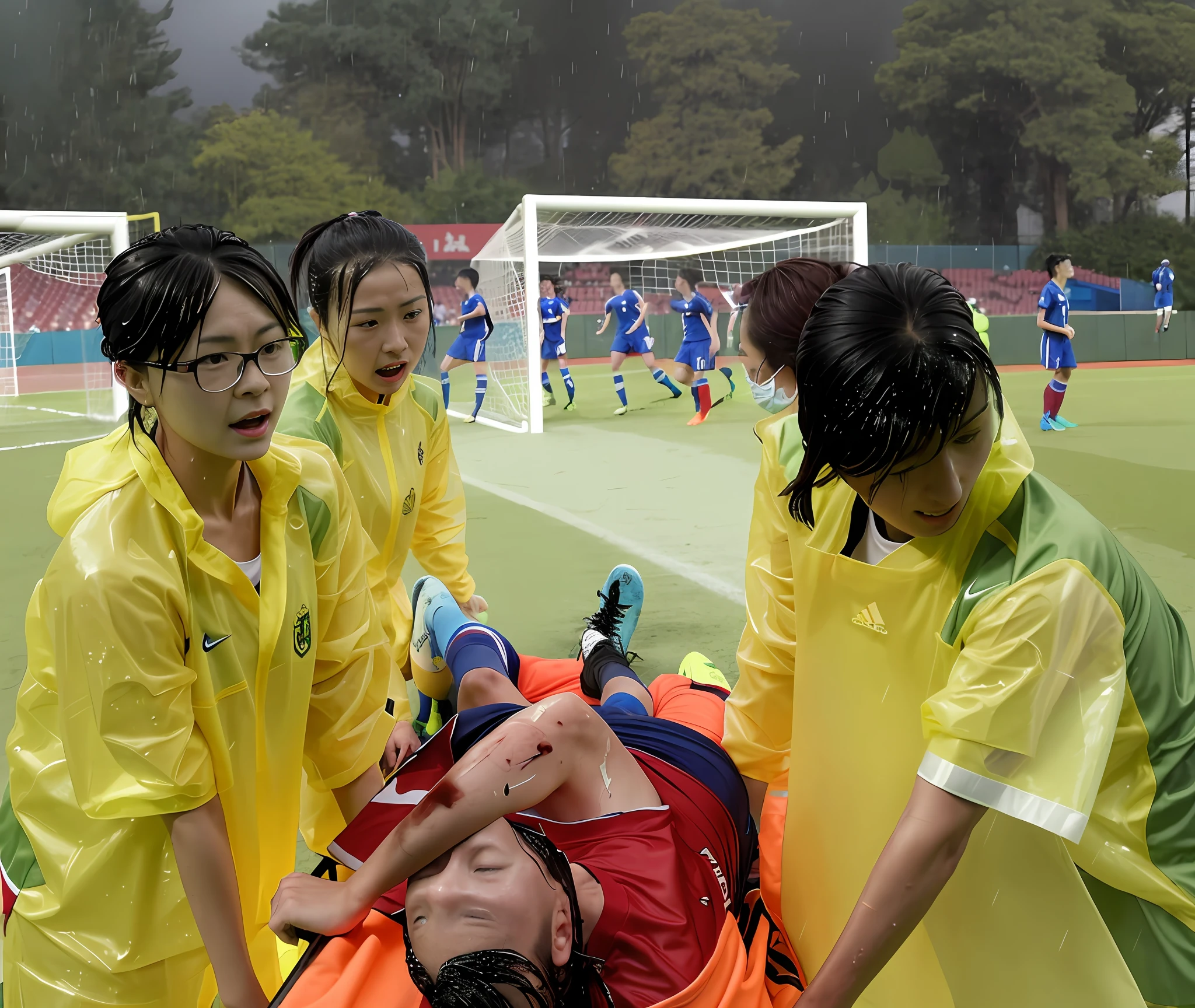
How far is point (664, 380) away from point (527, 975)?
11771 millimetres

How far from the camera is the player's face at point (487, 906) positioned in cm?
142

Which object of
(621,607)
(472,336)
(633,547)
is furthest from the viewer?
(472,336)

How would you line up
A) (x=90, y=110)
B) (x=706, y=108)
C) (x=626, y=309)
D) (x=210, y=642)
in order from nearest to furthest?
(x=210, y=642), (x=626, y=309), (x=90, y=110), (x=706, y=108)

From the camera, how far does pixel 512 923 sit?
56.1 inches

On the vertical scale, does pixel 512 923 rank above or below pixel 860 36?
below

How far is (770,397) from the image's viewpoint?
10.9 feet

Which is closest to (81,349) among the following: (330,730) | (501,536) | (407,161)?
(407,161)

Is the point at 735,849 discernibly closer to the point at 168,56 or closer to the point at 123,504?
the point at 123,504

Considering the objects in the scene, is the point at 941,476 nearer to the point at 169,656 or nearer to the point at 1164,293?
the point at 169,656

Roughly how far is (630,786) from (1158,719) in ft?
3.06

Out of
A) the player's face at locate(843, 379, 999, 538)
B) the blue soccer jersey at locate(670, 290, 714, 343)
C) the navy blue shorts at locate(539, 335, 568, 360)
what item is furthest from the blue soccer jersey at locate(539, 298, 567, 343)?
the player's face at locate(843, 379, 999, 538)

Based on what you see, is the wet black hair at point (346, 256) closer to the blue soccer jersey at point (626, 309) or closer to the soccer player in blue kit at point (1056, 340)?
the soccer player in blue kit at point (1056, 340)

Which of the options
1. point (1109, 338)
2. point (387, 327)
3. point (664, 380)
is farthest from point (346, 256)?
point (1109, 338)

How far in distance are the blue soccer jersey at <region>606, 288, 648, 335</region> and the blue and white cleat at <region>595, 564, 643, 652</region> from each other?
9.01 meters
